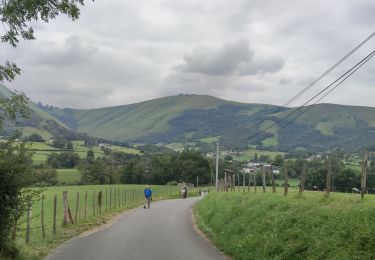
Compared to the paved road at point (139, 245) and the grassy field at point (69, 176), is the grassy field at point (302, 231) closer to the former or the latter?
the paved road at point (139, 245)

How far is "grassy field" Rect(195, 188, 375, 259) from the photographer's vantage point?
9.84 metres

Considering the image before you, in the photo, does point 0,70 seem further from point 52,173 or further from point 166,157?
point 166,157

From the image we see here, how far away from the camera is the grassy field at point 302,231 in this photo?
32.3 feet

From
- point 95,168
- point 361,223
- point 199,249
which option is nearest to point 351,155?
point 199,249

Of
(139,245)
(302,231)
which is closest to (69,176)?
(139,245)

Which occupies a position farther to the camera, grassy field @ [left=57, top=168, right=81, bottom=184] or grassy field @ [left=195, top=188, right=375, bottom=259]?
grassy field @ [left=57, top=168, right=81, bottom=184]

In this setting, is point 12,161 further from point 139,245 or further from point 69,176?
point 69,176

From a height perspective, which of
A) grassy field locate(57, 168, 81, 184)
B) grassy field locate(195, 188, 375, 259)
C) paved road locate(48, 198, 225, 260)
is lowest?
paved road locate(48, 198, 225, 260)

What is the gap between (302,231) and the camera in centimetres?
1183

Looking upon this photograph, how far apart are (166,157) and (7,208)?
116762 millimetres

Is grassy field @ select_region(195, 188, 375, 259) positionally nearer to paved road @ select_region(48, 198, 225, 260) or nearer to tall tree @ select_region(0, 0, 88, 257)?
paved road @ select_region(48, 198, 225, 260)

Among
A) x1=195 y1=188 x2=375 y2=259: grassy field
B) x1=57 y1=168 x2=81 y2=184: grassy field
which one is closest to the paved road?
x1=195 y1=188 x2=375 y2=259: grassy field

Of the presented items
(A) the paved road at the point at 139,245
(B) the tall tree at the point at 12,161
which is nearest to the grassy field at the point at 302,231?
(A) the paved road at the point at 139,245

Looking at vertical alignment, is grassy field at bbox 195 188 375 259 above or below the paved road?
above
